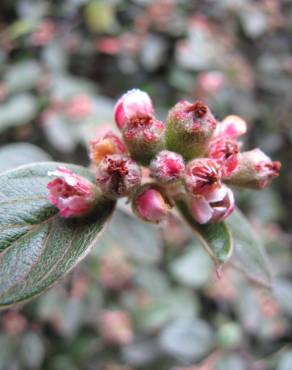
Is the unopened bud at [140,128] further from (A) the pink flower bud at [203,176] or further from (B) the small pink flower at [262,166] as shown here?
(B) the small pink flower at [262,166]

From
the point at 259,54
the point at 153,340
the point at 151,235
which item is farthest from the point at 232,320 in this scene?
the point at 259,54

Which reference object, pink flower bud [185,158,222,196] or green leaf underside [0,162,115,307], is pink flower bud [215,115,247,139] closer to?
pink flower bud [185,158,222,196]

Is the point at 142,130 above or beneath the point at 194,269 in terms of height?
above

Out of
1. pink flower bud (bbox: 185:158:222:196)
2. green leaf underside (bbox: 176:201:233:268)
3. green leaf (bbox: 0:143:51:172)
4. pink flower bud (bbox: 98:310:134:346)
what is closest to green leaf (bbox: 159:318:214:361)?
pink flower bud (bbox: 98:310:134:346)

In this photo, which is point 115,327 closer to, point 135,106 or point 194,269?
point 194,269

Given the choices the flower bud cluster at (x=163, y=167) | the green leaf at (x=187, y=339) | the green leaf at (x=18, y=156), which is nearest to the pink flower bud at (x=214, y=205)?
the flower bud cluster at (x=163, y=167)

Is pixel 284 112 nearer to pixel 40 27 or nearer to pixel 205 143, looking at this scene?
pixel 40 27

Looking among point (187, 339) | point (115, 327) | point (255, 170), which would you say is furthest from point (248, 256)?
point (115, 327)
